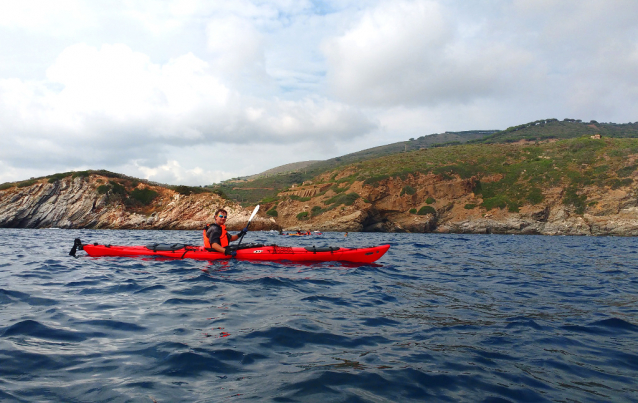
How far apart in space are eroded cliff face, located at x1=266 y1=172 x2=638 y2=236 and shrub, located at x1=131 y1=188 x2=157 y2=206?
16.2 m

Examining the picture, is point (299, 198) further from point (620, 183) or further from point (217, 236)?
point (217, 236)

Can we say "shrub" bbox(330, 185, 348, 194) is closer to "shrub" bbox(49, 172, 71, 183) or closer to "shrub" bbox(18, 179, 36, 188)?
"shrub" bbox(49, 172, 71, 183)

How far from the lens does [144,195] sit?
166ft

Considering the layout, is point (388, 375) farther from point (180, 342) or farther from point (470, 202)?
point (470, 202)

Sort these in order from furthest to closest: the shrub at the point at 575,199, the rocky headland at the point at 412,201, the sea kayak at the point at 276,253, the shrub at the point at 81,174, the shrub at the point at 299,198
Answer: the shrub at the point at 299,198, the shrub at the point at 81,174, the shrub at the point at 575,199, the rocky headland at the point at 412,201, the sea kayak at the point at 276,253

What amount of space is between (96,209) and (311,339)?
1964 inches

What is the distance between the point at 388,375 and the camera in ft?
11.4

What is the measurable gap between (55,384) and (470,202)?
165 feet

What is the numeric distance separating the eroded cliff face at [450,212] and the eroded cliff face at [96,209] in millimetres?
8705

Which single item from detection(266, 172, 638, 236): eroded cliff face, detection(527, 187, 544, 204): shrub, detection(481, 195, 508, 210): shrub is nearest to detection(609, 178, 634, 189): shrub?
detection(266, 172, 638, 236): eroded cliff face

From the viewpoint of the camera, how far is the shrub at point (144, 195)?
49.7 metres

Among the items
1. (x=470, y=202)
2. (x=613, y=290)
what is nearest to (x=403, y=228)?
(x=470, y=202)

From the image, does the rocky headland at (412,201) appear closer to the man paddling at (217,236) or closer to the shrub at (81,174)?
the shrub at (81,174)

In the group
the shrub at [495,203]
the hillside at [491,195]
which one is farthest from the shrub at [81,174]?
the shrub at [495,203]
